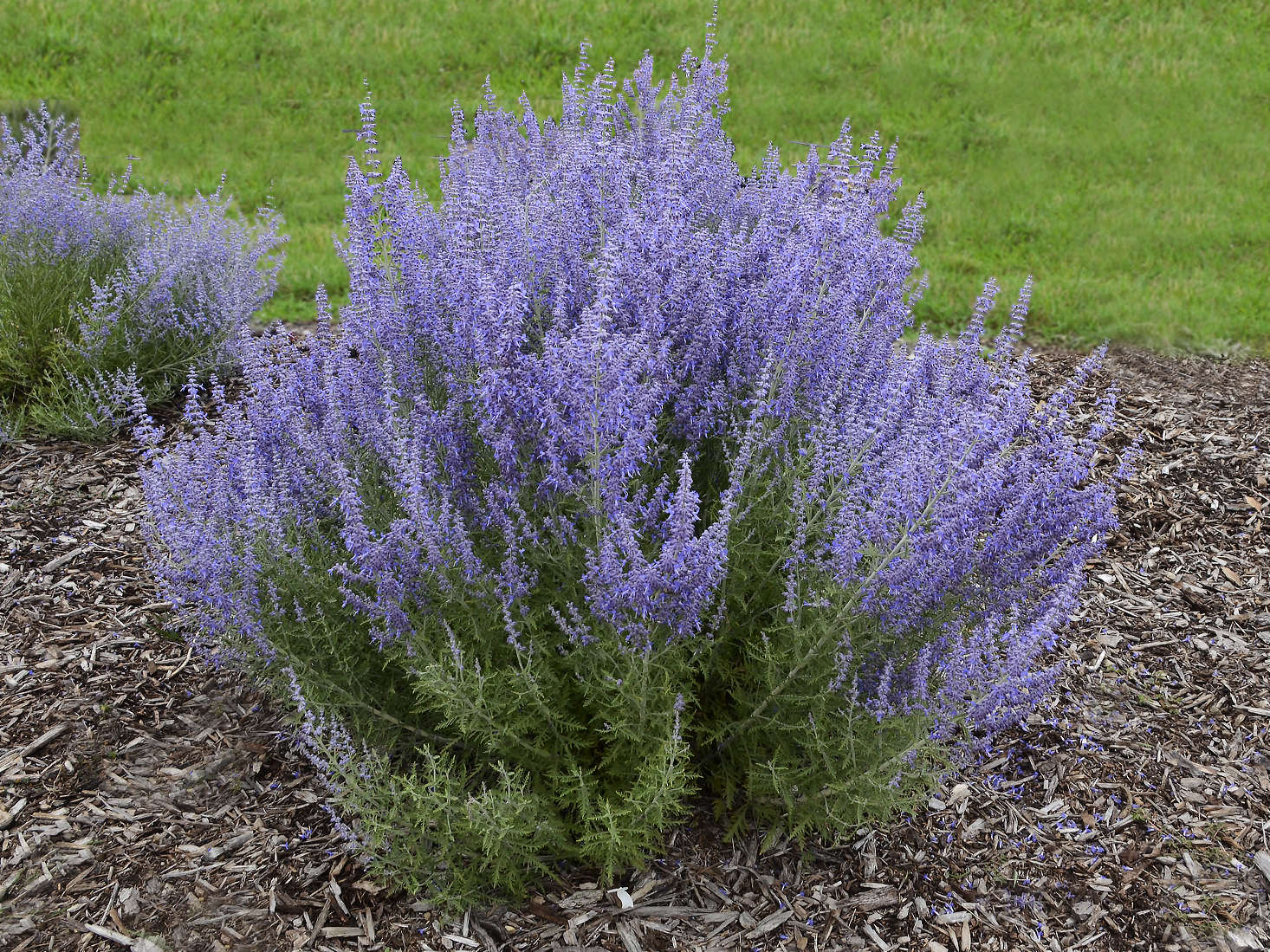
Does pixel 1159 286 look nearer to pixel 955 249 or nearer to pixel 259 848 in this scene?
pixel 955 249

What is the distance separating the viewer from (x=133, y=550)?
15.4ft

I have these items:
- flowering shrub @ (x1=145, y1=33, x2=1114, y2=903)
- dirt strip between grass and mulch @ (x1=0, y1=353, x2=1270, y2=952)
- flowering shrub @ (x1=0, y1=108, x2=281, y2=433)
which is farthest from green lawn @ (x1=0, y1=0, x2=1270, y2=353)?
flowering shrub @ (x1=145, y1=33, x2=1114, y2=903)


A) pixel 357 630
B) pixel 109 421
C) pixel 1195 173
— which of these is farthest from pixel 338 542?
pixel 1195 173

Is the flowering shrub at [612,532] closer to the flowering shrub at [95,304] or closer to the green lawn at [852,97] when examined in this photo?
the flowering shrub at [95,304]

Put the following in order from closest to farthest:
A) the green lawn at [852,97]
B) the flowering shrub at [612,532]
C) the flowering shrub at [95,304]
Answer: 1. the flowering shrub at [612,532]
2. the flowering shrub at [95,304]
3. the green lawn at [852,97]

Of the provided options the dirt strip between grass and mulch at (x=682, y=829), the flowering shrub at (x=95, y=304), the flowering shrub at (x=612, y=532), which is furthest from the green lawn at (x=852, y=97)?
the flowering shrub at (x=612, y=532)

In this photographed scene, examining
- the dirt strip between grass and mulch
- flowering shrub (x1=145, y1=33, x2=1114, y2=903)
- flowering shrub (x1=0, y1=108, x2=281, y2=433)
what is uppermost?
flowering shrub (x1=145, y1=33, x2=1114, y2=903)

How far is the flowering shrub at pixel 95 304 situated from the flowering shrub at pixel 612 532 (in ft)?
7.13

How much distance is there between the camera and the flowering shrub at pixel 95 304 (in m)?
5.39

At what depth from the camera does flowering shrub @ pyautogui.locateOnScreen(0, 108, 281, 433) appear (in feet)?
17.7

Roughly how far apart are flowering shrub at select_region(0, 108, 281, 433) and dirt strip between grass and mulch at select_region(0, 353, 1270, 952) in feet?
3.41

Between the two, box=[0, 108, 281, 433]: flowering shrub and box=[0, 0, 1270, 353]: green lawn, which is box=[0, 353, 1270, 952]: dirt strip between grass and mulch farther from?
box=[0, 0, 1270, 353]: green lawn

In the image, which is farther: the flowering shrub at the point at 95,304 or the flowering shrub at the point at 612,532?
the flowering shrub at the point at 95,304

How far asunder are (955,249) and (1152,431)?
11.1 feet
